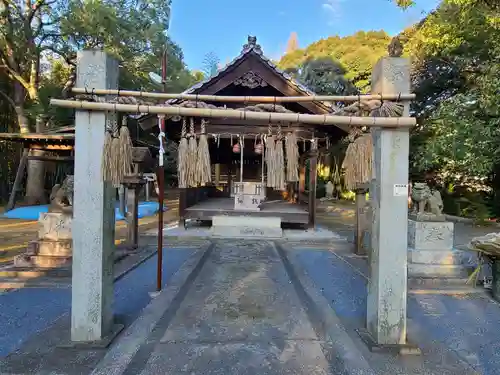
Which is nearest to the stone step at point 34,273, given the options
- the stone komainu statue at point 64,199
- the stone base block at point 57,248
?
the stone base block at point 57,248

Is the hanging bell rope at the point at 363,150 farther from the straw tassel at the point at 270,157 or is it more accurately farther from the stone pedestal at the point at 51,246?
the stone pedestal at the point at 51,246

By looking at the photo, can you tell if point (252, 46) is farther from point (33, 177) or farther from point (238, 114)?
point (33, 177)

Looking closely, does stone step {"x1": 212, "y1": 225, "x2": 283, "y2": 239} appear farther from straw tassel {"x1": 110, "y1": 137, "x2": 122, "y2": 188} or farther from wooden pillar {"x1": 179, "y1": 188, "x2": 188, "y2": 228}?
straw tassel {"x1": 110, "y1": 137, "x2": 122, "y2": 188}

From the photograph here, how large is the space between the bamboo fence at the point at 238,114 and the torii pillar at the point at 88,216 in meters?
0.12

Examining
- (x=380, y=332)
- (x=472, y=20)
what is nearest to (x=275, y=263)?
(x=380, y=332)

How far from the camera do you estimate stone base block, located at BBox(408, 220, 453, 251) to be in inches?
236

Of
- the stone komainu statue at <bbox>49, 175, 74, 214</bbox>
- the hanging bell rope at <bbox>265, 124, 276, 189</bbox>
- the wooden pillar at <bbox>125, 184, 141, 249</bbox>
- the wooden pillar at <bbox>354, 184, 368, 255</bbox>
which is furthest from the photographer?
the wooden pillar at <bbox>354, 184, 368, 255</bbox>

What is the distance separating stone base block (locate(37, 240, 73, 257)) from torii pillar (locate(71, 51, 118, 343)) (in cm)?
285

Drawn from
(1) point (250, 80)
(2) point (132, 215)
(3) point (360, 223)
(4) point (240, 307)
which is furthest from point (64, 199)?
(3) point (360, 223)

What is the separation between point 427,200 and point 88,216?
590 cm

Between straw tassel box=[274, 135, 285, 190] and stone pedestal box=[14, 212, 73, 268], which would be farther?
stone pedestal box=[14, 212, 73, 268]

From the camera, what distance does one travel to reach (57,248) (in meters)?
5.65

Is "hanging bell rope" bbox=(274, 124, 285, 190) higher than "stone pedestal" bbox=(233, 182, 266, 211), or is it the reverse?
"hanging bell rope" bbox=(274, 124, 285, 190)

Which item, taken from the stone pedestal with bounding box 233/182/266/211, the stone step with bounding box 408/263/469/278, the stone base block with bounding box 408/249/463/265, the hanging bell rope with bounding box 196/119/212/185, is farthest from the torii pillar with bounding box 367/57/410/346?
the stone pedestal with bounding box 233/182/266/211
